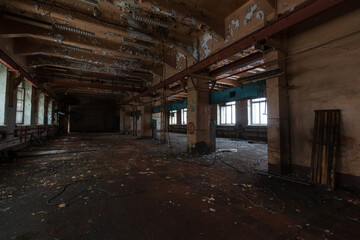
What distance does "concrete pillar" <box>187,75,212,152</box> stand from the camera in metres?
5.95

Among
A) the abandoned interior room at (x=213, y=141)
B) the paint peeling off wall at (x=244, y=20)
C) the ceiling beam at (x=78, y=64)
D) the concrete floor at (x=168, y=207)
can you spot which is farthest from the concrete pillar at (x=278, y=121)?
the ceiling beam at (x=78, y=64)

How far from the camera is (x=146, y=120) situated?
11.9 m

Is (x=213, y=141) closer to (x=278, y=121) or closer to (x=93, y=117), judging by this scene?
(x=278, y=121)

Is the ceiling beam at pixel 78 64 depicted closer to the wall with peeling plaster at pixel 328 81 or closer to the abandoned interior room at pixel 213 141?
the abandoned interior room at pixel 213 141

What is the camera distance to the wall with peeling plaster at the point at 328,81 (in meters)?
2.82

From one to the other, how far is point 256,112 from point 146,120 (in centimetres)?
836

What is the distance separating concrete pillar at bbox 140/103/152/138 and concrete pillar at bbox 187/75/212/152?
6227 millimetres

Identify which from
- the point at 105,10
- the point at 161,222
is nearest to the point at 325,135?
the point at 161,222

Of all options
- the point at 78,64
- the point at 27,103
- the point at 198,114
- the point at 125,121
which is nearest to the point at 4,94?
the point at 27,103

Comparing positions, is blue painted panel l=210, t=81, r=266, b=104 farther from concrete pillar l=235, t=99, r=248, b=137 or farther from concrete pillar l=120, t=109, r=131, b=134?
concrete pillar l=120, t=109, r=131, b=134

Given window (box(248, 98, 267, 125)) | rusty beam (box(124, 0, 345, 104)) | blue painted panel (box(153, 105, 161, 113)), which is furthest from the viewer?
blue painted panel (box(153, 105, 161, 113))

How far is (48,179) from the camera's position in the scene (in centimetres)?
345

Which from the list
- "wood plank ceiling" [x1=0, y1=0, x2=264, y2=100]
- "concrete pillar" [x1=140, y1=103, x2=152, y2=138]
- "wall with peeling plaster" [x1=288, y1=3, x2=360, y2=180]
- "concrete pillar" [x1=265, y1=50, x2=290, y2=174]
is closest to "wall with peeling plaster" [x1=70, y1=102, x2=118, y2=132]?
"concrete pillar" [x1=140, y1=103, x2=152, y2=138]

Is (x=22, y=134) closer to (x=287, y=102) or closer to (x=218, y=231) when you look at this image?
(x=218, y=231)
